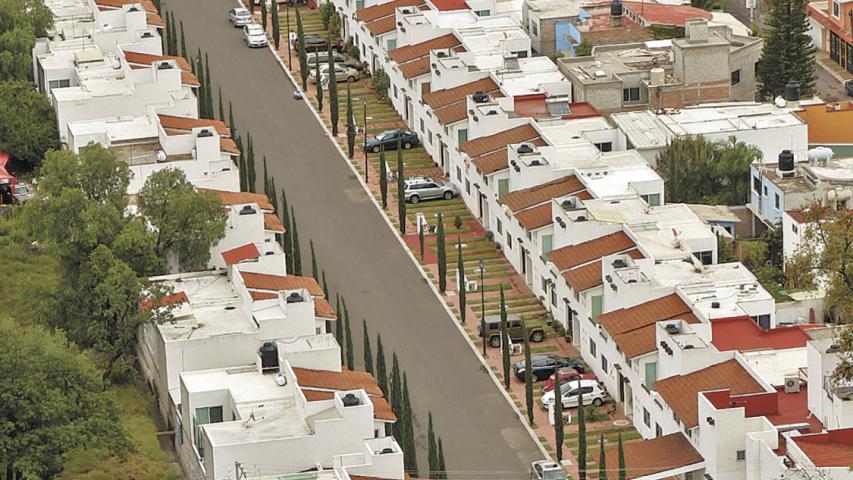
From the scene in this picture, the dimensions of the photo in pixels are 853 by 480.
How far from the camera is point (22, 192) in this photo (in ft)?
541

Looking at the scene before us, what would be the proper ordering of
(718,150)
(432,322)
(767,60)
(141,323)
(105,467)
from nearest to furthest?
(105,467), (141,323), (432,322), (718,150), (767,60)

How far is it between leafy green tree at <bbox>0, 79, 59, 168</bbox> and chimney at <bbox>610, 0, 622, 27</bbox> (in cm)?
4298

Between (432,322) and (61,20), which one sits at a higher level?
(61,20)

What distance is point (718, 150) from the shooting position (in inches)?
6324

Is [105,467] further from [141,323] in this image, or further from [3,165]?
[3,165]

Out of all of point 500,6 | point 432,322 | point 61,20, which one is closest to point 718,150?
point 432,322

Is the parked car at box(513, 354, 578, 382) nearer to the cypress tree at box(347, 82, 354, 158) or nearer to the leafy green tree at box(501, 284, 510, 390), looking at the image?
the leafy green tree at box(501, 284, 510, 390)

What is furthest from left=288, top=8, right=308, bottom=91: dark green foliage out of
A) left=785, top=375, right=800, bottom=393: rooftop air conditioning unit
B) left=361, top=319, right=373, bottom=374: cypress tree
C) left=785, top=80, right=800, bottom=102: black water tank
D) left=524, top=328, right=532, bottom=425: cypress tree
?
left=785, top=375, right=800, bottom=393: rooftop air conditioning unit

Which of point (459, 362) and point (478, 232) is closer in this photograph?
point (459, 362)

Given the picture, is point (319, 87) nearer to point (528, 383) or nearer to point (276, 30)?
point (276, 30)

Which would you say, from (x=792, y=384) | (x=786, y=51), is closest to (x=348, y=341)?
(x=792, y=384)

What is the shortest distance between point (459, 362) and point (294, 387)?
1907cm

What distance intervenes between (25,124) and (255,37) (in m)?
28.7

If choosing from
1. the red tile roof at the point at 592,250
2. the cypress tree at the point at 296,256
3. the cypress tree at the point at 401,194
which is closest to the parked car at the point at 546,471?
the red tile roof at the point at 592,250
